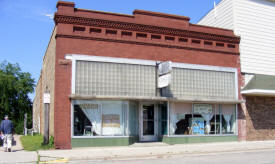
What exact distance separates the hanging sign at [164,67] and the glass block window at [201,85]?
1208 millimetres

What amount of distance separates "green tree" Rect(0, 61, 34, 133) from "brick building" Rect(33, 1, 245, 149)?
33.8 metres

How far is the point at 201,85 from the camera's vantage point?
18812 millimetres

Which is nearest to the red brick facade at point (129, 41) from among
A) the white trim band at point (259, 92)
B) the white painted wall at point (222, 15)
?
the white painted wall at point (222, 15)

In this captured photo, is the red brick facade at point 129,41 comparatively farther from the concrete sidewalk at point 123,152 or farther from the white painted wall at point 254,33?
the concrete sidewalk at point 123,152

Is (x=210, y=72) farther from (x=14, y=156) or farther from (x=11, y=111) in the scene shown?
(x=11, y=111)

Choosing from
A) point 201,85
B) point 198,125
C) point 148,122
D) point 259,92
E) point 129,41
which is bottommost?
point 198,125

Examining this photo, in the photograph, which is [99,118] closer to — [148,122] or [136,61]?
[148,122]

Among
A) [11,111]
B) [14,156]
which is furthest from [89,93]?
[11,111]

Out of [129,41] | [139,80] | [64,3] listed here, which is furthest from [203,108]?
[64,3]

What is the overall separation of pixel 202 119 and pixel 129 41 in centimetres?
656

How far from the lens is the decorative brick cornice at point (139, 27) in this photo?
52.9 ft

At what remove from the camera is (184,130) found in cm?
1831

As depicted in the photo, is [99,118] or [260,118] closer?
[99,118]

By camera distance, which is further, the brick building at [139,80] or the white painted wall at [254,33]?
the white painted wall at [254,33]
